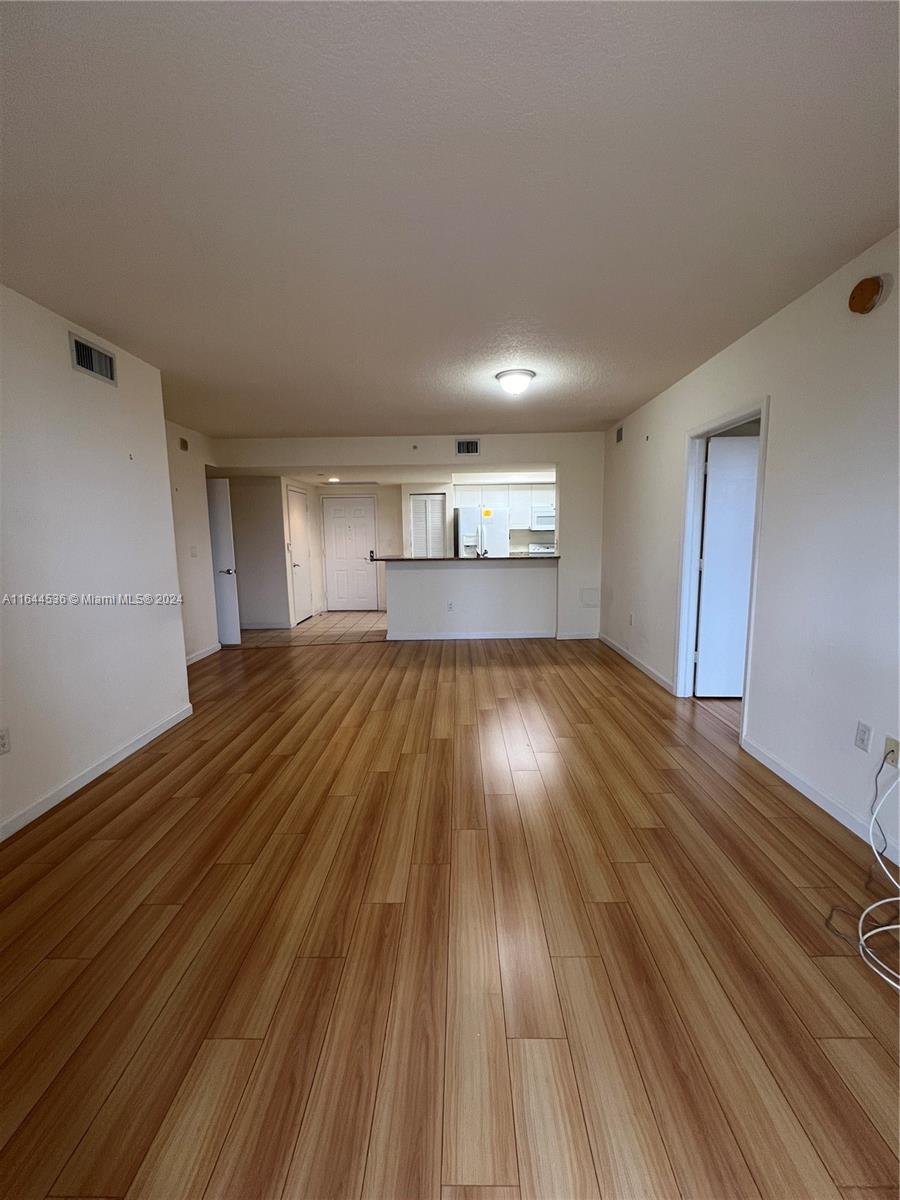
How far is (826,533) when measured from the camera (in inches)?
85.3

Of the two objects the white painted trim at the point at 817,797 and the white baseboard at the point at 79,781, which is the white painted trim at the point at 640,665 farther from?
the white baseboard at the point at 79,781

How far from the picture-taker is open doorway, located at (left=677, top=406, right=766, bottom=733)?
3.43 m

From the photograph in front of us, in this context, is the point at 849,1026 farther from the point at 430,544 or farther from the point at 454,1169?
the point at 430,544

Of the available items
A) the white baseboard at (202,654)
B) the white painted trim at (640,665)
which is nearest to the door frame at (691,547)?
the white painted trim at (640,665)

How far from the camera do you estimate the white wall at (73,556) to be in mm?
2160

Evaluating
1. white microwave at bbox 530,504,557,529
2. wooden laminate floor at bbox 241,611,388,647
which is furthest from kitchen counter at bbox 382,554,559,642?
white microwave at bbox 530,504,557,529

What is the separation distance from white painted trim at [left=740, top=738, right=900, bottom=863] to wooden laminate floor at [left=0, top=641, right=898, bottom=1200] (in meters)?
0.05

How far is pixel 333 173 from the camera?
150 cm

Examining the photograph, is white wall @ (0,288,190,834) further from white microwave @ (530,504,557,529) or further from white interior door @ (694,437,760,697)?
white microwave @ (530,504,557,529)

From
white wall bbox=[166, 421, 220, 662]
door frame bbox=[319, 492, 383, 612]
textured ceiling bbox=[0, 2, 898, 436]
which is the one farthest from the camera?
door frame bbox=[319, 492, 383, 612]

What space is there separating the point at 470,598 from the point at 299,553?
9.93 ft

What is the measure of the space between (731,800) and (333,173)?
3.07m

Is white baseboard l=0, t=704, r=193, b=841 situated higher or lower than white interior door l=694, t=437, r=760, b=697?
lower

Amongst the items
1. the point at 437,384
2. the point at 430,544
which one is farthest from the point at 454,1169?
the point at 430,544
